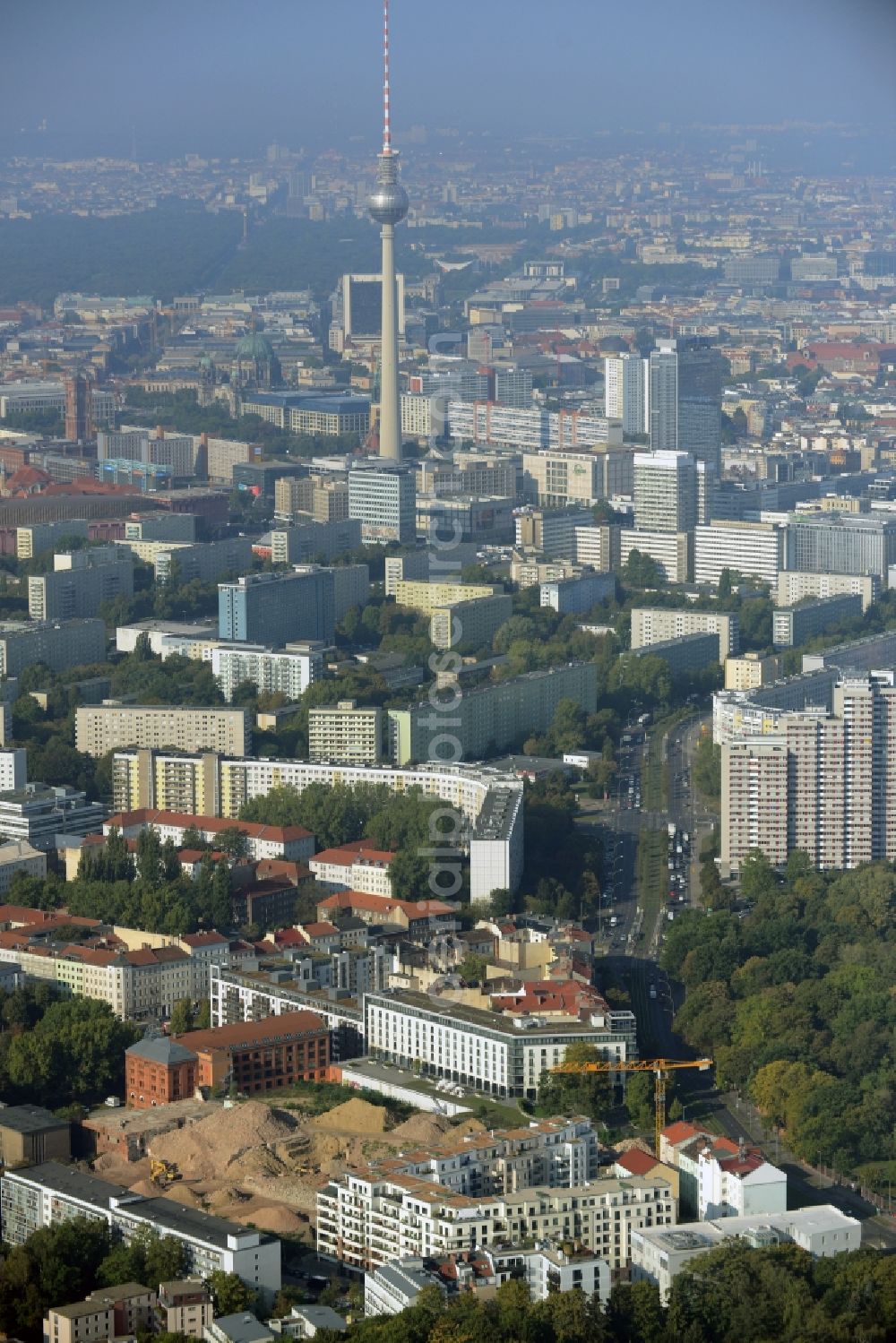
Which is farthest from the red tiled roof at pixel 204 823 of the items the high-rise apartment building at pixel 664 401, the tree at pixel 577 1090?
the high-rise apartment building at pixel 664 401

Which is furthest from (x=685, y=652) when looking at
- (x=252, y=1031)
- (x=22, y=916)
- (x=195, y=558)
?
(x=252, y=1031)

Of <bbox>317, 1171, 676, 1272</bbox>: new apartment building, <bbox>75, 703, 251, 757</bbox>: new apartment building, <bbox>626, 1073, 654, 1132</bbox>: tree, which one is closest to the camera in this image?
<bbox>317, 1171, 676, 1272</bbox>: new apartment building

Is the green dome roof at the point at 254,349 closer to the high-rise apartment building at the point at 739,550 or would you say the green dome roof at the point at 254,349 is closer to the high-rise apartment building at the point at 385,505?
the high-rise apartment building at the point at 385,505

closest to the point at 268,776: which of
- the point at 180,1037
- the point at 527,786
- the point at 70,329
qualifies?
the point at 527,786

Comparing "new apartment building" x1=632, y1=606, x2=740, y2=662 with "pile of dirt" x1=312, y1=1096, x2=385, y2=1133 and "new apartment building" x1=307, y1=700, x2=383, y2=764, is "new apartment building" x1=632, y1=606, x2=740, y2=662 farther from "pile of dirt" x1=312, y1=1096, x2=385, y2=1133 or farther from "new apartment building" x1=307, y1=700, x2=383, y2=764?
"pile of dirt" x1=312, y1=1096, x2=385, y2=1133

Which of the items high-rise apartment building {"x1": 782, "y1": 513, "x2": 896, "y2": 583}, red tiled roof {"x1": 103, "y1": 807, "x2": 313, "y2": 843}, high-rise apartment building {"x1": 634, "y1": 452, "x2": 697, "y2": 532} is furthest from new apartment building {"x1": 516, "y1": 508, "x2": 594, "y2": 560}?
red tiled roof {"x1": 103, "y1": 807, "x2": 313, "y2": 843}

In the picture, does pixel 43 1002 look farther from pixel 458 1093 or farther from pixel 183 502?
pixel 183 502

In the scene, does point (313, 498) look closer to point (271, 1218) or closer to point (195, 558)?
point (195, 558)
